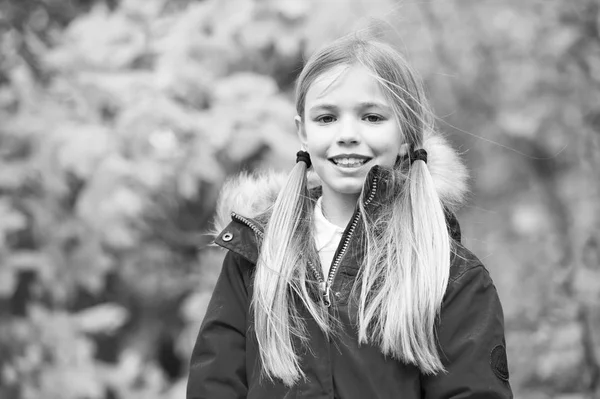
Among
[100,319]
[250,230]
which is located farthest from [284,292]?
[100,319]

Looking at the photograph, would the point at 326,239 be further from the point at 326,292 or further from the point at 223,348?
the point at 223,348

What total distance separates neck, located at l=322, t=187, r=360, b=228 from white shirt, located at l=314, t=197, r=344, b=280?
0.02 metres

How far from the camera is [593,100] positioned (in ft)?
14.9

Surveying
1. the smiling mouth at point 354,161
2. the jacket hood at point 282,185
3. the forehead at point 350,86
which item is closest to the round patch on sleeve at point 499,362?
the jacket hood at point 282,185

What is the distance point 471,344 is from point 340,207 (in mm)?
503

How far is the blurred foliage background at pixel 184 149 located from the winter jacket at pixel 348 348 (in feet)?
7.66

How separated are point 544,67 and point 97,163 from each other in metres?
2.46

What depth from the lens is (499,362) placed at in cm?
218

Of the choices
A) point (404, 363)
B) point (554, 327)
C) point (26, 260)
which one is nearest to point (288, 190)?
point (404, 363)

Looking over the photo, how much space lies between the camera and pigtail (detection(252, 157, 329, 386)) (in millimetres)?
2229

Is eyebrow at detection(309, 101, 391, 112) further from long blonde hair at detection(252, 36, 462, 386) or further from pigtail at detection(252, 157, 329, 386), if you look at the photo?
pigtail at detection(252, 157, 329, 386)

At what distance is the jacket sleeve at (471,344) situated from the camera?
2.13m

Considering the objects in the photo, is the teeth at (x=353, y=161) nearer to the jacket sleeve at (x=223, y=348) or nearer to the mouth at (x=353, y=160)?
the mouth at (x=353, y=160)

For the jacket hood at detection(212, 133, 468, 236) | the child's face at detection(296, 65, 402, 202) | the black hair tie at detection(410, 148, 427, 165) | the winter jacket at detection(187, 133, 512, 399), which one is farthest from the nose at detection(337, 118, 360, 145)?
the jacket hood at detection(212, 133, 468, 236)
